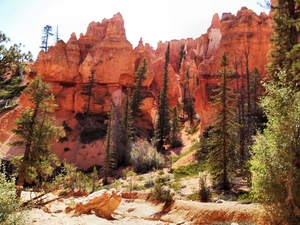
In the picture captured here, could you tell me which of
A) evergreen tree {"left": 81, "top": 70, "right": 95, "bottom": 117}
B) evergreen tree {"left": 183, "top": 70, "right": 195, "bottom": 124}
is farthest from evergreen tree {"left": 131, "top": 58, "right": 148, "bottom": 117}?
evergreen tree {"left": 183, "top": 70, "right": 195, "bottom": 124}

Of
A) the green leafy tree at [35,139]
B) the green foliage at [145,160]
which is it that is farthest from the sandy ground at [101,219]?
the green foliage at [145,160]

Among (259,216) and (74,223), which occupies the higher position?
(259,216)

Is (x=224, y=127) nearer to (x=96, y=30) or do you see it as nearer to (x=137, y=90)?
(x=137, y=90)

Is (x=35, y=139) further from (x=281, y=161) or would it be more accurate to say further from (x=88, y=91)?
(x=88, y=91)

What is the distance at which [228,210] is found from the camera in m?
13.7

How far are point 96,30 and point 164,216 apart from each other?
4698 cm

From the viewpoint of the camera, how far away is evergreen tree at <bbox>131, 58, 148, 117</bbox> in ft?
160

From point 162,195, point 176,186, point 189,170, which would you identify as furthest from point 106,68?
point 162,195

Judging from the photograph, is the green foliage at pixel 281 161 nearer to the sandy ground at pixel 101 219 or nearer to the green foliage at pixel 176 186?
the sandy ground at pixel 101 219

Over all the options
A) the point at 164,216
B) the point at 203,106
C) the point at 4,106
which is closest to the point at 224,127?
the point at 164,216

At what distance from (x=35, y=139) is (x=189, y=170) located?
15.6m

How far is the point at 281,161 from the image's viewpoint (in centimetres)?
917

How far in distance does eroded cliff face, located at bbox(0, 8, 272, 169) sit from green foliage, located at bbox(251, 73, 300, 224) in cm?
2951

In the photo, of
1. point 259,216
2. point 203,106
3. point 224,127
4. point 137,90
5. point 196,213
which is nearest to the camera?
point 259,216
